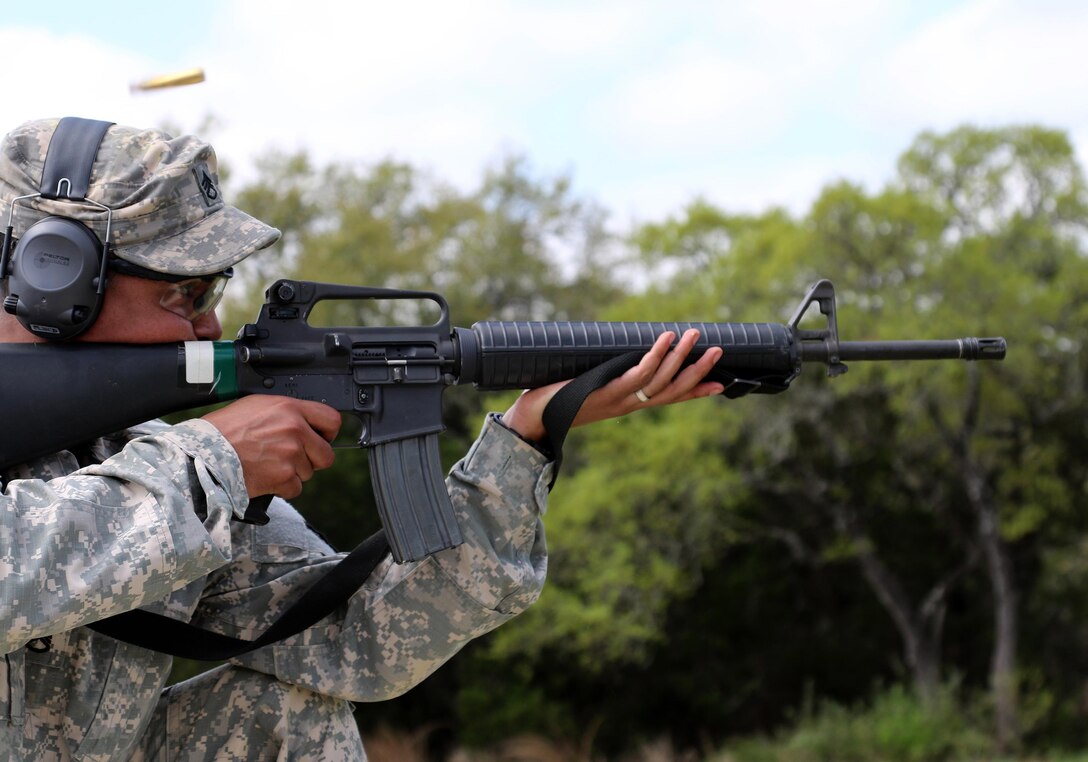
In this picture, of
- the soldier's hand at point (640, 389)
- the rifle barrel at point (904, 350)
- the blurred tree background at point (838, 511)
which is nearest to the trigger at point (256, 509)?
the soldier's hand at point (640, 389)

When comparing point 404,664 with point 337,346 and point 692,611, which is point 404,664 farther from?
point 692,611

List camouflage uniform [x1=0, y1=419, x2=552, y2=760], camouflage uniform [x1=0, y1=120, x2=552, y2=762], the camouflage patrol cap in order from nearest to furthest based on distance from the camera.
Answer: camouflage uniform [x1=0, y1=120, x2=552, y2=762] < camouflage uniform [x1=0, y1=419, x2=552, y2=760] < the camouflage patrol cap

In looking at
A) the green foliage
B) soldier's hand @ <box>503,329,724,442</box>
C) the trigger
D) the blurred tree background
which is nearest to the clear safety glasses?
the trigger

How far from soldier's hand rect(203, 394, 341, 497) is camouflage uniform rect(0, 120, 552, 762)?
60 millimetres

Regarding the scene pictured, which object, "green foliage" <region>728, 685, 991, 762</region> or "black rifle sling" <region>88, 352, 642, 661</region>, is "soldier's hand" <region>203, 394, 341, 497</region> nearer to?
"black rifle sling" <region>88, 352, 642, 661</region>

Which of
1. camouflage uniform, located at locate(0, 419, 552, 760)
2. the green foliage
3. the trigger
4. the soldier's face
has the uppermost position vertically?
the soldier's face

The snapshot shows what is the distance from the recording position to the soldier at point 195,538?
7.60 ft

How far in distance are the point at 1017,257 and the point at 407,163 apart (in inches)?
699

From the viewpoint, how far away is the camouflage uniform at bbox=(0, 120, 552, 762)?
7.54 feet

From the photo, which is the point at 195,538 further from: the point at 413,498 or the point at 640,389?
the point at 640,389

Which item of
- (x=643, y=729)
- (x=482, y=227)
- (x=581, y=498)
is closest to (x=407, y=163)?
(x=482, y=227)

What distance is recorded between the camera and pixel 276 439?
265cm

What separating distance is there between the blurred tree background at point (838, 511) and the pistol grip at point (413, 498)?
53.2 feet

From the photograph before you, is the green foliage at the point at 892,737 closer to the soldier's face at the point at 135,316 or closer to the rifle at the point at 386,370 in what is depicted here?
the rifle at the point at 386,370
